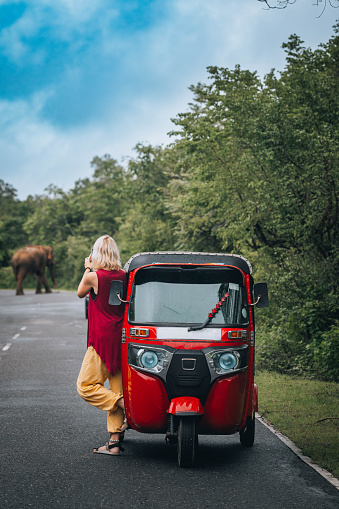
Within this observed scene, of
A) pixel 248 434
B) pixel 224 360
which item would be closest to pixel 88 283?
pixel 224 360

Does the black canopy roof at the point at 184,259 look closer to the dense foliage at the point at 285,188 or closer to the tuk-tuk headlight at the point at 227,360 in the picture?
the tuk-tuk headlight at the point at 227,360

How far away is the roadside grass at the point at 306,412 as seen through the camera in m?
6.95

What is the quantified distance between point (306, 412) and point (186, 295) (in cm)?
332

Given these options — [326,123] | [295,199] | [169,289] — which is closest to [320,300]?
[295,199]

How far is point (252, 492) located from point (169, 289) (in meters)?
2.02

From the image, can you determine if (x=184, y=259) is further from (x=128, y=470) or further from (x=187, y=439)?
(x=128, y=470)

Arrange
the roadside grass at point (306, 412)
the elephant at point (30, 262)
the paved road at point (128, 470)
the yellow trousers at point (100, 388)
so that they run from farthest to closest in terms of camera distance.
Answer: the elephant at point (30, 262) → the roadside grass at point (306, 412) → the yellow trousers at point (100, 388) → the paved road at point (128, 470)

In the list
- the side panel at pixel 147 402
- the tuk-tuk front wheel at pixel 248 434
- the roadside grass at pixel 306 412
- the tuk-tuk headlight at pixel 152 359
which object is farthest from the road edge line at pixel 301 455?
the tuk-tuk headlight at pixel 152 359

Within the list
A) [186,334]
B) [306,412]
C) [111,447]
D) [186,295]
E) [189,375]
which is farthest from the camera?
[306,412]

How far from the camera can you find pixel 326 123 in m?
15.1

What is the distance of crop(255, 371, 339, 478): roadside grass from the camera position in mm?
6948

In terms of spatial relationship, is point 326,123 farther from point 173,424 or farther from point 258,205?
point 173,424

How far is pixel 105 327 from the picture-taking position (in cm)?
667

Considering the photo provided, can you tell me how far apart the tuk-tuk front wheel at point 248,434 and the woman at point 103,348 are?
1.28 metres
